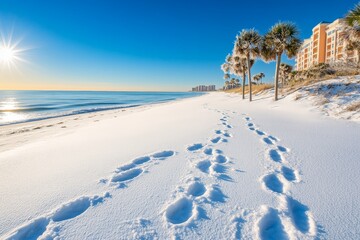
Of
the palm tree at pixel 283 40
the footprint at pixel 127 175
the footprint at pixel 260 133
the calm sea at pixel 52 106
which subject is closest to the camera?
the footprint at pixel 127 175

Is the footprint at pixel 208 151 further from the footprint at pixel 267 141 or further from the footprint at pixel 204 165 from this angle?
the footprint at pixel 267 141

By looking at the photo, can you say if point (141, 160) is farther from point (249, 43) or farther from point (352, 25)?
point (249, 43)

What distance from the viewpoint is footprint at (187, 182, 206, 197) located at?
2.35 metres

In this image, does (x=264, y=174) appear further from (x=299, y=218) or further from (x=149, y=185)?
(x=149, y=185)

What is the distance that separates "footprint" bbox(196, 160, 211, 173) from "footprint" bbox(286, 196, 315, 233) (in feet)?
4.11

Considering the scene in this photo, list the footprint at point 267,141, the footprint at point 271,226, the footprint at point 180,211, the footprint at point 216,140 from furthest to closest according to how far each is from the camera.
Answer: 1. the footprint at point 216,140
2. the footprint at point 267,141
3. the footprint at point 180,211
4. the footprint at point 271,226

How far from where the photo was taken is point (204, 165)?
3279mm

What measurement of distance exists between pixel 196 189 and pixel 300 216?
1.18 metres

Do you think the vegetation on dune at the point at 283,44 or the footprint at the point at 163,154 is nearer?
the footprint at the point at 163,154

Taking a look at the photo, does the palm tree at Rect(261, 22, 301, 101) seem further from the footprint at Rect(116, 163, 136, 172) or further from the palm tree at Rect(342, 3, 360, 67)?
the footprint at Rect(116, 163, 136, 172)

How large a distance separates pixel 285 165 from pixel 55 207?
346 centimetres

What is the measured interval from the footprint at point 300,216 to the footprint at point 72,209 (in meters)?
2.29

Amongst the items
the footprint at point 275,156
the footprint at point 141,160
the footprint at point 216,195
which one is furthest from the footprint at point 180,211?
the footprint at point 275,156

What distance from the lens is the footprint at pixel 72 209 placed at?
197 centimetres
